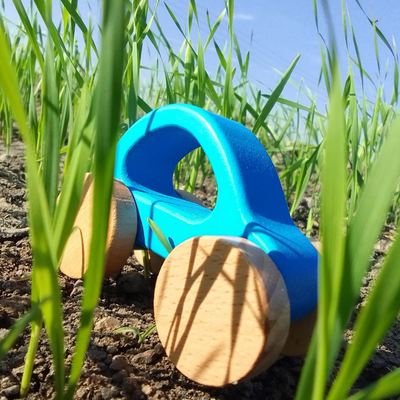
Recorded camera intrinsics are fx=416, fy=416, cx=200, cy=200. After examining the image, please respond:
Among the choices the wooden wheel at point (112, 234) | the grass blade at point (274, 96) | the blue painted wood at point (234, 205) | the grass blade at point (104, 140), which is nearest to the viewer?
the grass blade at point (104, 140)

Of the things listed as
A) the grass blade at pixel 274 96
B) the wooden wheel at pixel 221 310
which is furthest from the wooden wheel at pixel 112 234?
the grass blade at pixel 274 96

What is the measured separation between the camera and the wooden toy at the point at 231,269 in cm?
56

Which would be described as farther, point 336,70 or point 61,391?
point 61,391

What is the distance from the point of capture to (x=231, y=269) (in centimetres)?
58

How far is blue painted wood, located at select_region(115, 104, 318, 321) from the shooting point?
0.65 metres

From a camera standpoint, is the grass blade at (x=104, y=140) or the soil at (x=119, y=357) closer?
the grass blade at (x=104, y=140)

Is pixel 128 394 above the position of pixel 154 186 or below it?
below

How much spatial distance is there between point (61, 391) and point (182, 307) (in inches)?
9.1

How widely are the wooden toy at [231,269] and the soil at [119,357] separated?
60 millimetres

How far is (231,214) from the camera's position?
72 centimetres

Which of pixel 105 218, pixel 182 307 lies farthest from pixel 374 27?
pixel 105 218

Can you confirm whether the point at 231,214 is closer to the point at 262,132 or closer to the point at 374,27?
the point at 374,27

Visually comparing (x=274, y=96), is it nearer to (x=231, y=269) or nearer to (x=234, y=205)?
(x=234, y=205)

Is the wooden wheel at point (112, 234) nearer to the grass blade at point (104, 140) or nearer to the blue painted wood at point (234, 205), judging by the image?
the blue painted wood at point (234, 205)
